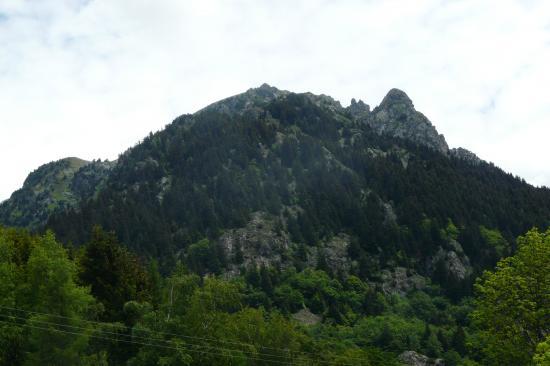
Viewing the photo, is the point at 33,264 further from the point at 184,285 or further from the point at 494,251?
the point at 494,251

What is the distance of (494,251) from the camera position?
168 meters

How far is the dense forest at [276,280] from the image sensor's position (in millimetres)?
38969

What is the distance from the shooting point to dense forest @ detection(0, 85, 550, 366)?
39.0m

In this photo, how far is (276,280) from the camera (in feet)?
471

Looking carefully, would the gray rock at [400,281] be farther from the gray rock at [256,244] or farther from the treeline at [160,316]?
the treeline at [160,316]

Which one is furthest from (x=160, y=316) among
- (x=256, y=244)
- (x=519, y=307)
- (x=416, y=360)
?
(x=256, y=244)

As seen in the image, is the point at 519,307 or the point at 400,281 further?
the point at 400,281

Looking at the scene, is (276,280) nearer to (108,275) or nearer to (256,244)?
(256,244)

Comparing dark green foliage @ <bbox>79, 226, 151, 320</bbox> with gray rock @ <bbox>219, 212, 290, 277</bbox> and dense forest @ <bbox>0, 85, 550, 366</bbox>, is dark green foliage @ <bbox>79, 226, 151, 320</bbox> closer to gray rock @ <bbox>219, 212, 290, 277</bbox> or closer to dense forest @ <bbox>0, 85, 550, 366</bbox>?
dense forest @ <bbox>0, 85, 550, 366</bbox>

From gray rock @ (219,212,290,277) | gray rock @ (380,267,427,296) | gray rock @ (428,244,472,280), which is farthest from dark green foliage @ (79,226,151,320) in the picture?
gray rock @ (428,244,472,280)

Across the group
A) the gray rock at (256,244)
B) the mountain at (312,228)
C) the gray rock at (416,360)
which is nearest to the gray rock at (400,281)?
the mountain at (312,228)

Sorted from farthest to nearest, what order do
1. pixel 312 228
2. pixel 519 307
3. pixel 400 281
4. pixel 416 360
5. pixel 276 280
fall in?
pixel 312 228 → pixel 400 281 → pixel 276 280 → pixel 416 360 → pixel 519 307

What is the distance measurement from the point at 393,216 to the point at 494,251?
3719 cm

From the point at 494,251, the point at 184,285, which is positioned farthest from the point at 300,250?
the point at 184,285
